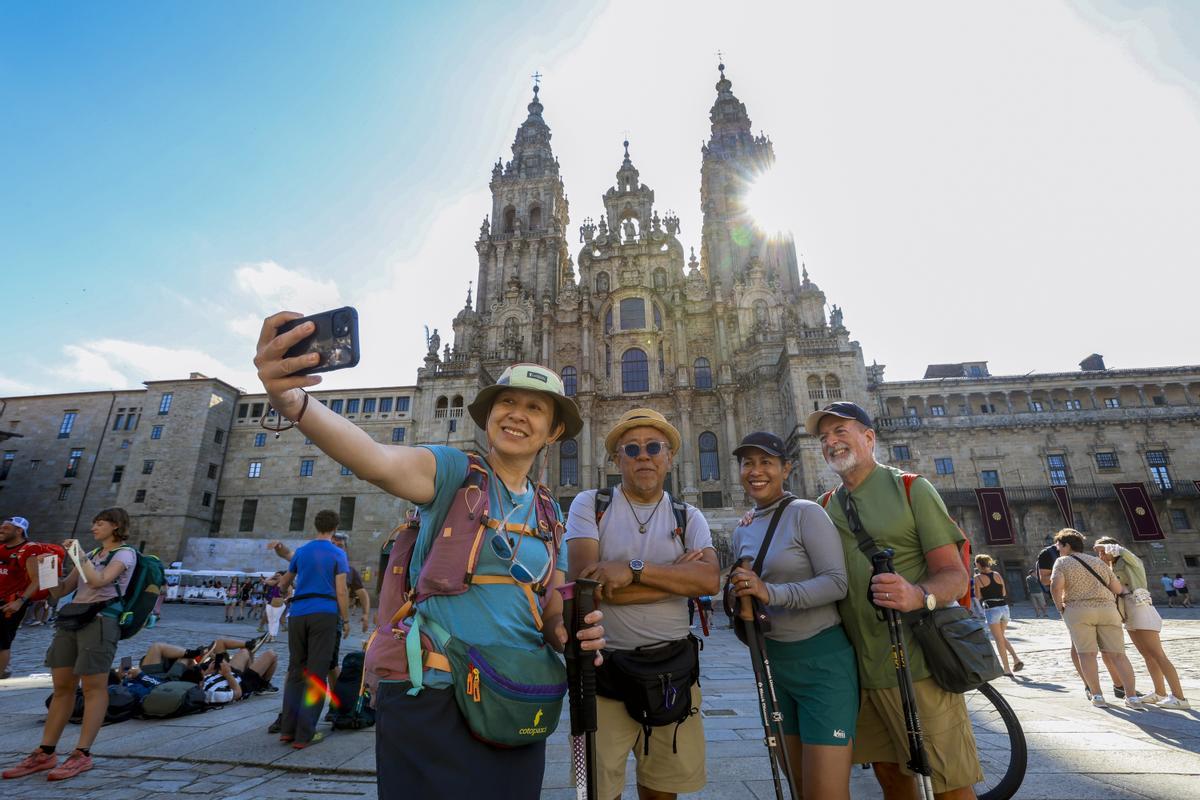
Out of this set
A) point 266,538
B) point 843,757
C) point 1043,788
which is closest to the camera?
point 843,757

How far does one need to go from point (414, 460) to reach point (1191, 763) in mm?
5785

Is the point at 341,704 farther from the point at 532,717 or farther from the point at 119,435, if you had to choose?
the point at 119,435

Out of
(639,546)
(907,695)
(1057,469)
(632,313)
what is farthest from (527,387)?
(1057,469)

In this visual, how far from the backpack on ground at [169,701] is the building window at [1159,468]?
39334 mm

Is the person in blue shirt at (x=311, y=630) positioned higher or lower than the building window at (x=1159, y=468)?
lower

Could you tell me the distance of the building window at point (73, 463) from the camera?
34.2m

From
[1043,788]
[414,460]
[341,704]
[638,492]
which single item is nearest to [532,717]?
[414,460]

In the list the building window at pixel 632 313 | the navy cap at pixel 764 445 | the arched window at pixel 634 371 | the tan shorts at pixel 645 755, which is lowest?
the tan shorts at pixel 645 755

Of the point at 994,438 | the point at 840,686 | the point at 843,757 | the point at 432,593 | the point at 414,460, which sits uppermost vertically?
the point at 994,438

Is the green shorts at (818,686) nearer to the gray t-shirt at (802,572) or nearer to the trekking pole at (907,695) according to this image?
the gray t-shirt at (802,572)

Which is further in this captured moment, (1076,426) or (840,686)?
(1076,426)

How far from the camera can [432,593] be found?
1.84 meters

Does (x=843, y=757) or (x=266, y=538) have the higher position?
(x=266, y=538)

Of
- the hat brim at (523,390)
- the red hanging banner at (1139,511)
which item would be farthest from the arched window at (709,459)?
the hat brim at (523,390)
